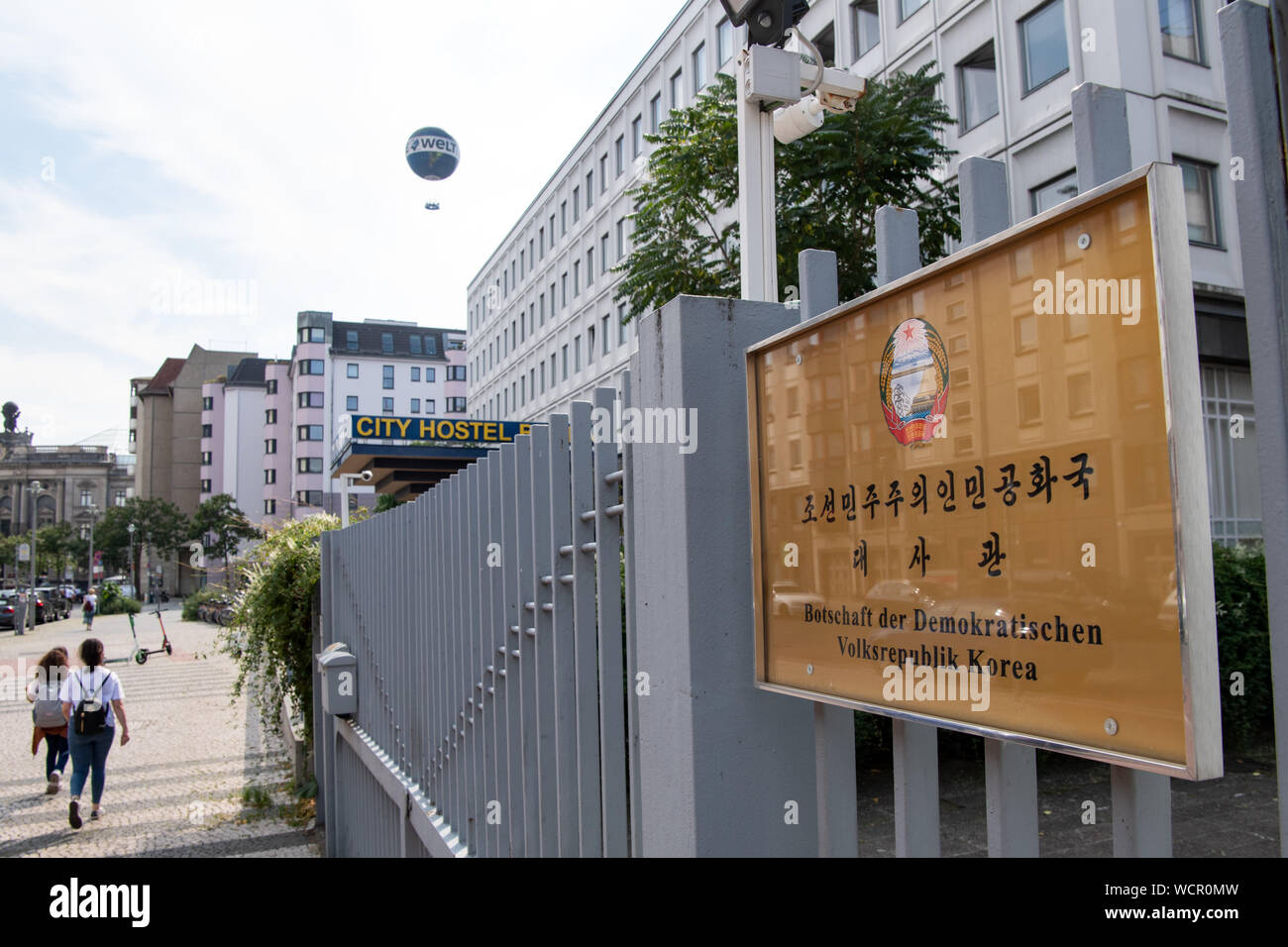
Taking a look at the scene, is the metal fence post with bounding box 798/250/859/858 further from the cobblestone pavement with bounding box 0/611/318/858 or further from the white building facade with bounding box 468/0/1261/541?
the white building facade with bounding box 468/0/1261/541

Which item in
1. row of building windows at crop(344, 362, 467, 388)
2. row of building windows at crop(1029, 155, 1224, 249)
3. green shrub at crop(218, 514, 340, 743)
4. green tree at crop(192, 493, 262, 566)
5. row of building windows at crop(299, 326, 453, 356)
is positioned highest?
row of building windows at crop(299, 326, 453, 356)

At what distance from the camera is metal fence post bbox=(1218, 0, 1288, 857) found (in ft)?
3.71

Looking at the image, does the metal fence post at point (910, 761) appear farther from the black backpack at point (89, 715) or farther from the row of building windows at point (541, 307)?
the row of building windows at point (541, 307)

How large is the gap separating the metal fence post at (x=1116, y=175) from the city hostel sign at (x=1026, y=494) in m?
0.09

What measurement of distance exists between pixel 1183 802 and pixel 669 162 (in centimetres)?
993

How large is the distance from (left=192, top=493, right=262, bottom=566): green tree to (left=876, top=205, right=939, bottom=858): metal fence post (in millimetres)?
77393

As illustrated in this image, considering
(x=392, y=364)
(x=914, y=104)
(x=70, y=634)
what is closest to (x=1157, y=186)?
(x=914, y=104)

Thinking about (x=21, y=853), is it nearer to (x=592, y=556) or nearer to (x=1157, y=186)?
(x=592, y=556)

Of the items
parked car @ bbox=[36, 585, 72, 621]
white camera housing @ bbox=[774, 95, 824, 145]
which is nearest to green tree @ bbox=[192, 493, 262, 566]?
parked car @ bbox=[36, 585, 72, 621]

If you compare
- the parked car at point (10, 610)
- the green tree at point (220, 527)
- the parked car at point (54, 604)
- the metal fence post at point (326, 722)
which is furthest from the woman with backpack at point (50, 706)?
the green tree at point (220, 527)

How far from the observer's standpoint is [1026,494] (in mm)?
1351

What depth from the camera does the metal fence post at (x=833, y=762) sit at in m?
1.92

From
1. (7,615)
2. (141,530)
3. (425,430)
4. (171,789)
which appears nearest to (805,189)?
(171,789)
